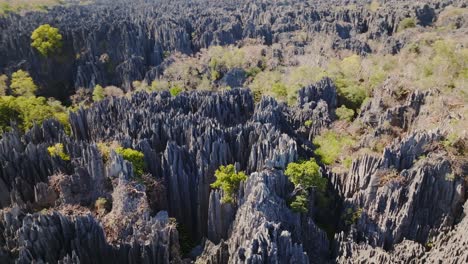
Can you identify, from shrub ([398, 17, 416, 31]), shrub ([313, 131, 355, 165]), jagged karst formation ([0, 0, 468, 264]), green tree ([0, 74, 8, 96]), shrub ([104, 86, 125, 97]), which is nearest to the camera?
jagged karst formation ([0, 0, 468, 264])

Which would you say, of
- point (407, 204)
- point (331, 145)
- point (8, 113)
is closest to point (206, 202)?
point (407, 204)

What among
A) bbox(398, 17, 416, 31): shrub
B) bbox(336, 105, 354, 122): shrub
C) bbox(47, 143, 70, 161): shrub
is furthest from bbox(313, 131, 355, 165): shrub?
bbox(398, 17, 416, 31): shrub

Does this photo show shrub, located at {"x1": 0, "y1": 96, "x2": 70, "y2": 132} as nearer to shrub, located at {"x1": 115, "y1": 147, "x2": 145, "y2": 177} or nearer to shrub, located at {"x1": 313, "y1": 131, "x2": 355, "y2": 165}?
shrub, located at {"x1": 115, "y1": 147, "x2": 145, "y2": 177}

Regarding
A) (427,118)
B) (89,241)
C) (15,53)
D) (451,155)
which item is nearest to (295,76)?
(427,118)

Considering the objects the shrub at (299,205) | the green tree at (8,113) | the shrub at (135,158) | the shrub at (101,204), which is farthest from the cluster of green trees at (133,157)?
the green tree at (8,113)

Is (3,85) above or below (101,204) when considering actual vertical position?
below

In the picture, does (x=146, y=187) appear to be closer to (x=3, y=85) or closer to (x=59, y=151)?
(x=59, y=151)

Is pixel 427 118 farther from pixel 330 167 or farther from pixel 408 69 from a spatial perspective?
pixel 408 69
